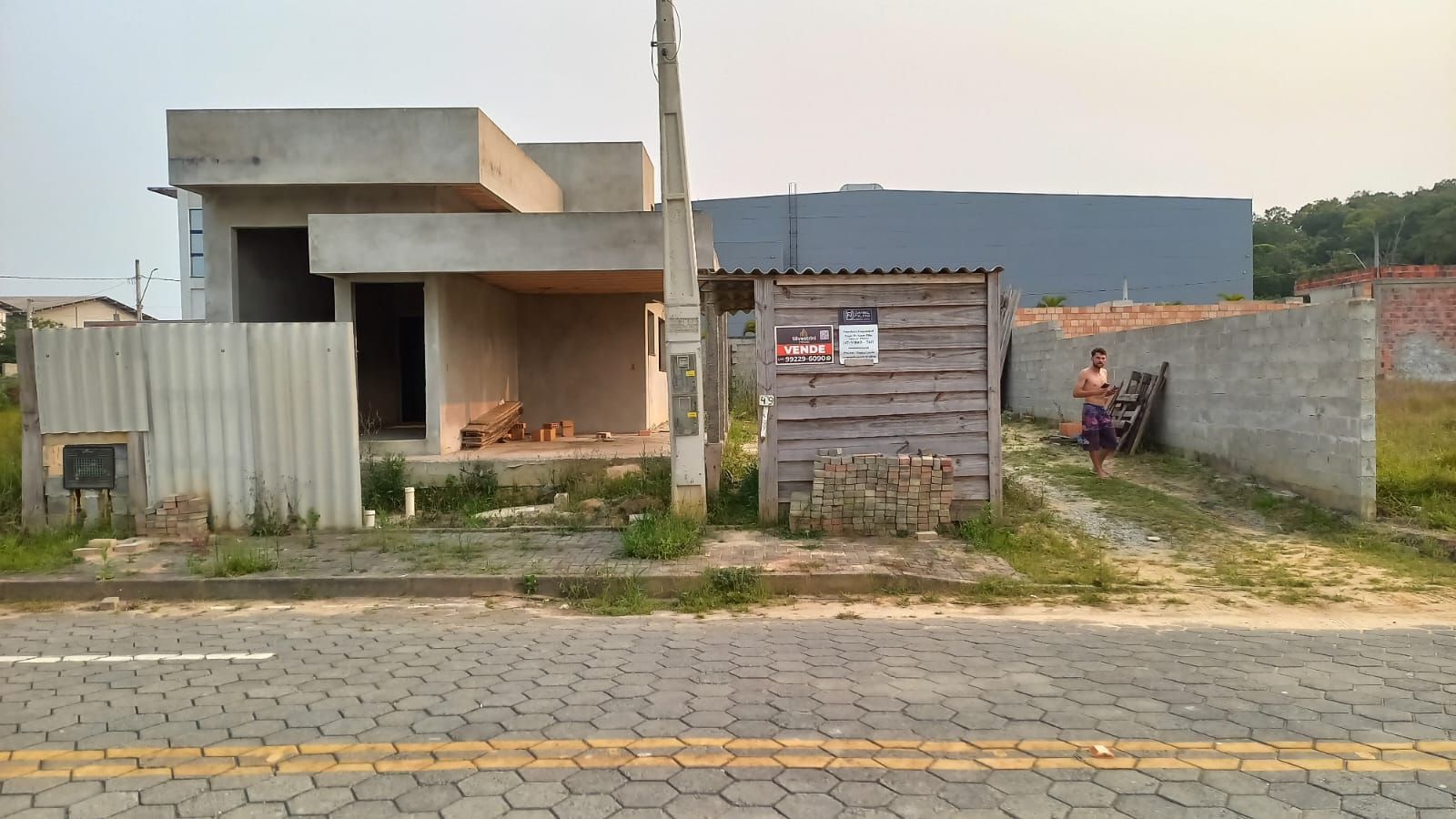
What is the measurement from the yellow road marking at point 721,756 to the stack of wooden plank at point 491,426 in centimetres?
876

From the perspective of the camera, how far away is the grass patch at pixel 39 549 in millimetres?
7648

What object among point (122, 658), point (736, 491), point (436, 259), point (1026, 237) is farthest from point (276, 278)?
point (1026, 237)

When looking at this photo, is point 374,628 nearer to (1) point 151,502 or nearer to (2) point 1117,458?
(1) point 151,502

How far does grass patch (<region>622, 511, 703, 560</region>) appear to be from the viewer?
25.5 feet

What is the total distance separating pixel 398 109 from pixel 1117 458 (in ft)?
36.6

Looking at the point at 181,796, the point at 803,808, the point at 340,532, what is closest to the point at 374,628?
the point at 181,796

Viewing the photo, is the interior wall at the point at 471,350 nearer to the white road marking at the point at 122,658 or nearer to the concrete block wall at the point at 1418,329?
the white road marking at the point at 122,658

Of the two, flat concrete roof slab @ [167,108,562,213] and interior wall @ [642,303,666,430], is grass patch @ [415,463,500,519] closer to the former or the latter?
flat concrete roof slab @ [167,108,562,213]

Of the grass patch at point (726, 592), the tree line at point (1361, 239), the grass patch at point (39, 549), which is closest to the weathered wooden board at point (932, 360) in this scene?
the grass patch at point (726, 592)

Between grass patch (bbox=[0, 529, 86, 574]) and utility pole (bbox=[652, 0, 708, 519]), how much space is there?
5446mm

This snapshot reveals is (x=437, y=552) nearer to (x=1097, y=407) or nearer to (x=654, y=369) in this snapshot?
(x=1097, y=407)

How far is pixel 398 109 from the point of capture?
12.2m

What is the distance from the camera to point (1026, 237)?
4184 cm

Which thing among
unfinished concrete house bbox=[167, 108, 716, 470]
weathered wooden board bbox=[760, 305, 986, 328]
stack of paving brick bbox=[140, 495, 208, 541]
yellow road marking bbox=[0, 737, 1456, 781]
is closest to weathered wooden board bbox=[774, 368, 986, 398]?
weathered wooden board bbox=[760, 305, 986, 328]
